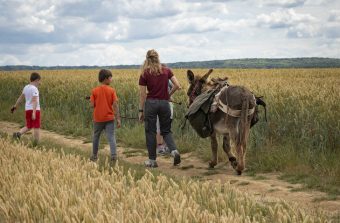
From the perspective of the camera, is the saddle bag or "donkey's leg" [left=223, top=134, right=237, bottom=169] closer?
the saddle bag

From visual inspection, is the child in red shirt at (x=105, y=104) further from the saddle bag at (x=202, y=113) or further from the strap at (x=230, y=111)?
the strap at (x=230, y=111)

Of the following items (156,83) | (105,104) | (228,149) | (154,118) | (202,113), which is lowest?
(228,149)

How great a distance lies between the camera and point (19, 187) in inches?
198

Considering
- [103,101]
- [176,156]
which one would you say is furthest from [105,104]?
[176,156]

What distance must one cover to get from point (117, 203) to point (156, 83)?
5622 millimetres

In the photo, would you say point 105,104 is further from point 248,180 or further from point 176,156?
point 248,180

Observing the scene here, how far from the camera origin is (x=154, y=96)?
395 inches

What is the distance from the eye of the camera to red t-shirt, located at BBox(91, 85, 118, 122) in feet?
33.1

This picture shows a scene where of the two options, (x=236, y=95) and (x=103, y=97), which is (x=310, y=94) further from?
(x=103, y=97)

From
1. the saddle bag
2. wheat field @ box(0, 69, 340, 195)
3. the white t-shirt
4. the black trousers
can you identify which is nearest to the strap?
the saddle bag

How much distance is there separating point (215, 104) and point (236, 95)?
598mm

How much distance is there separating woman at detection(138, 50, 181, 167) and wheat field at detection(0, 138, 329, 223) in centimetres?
407

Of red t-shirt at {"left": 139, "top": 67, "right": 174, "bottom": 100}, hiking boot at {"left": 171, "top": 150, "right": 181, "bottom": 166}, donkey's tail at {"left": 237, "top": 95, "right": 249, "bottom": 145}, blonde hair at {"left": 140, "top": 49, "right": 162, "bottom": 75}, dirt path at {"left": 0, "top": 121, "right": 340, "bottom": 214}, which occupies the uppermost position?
blonde hair at {"left": 140, "top": 49, "right": 162, "bottom": 75}

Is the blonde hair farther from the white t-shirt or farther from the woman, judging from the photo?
the white t-shirt
